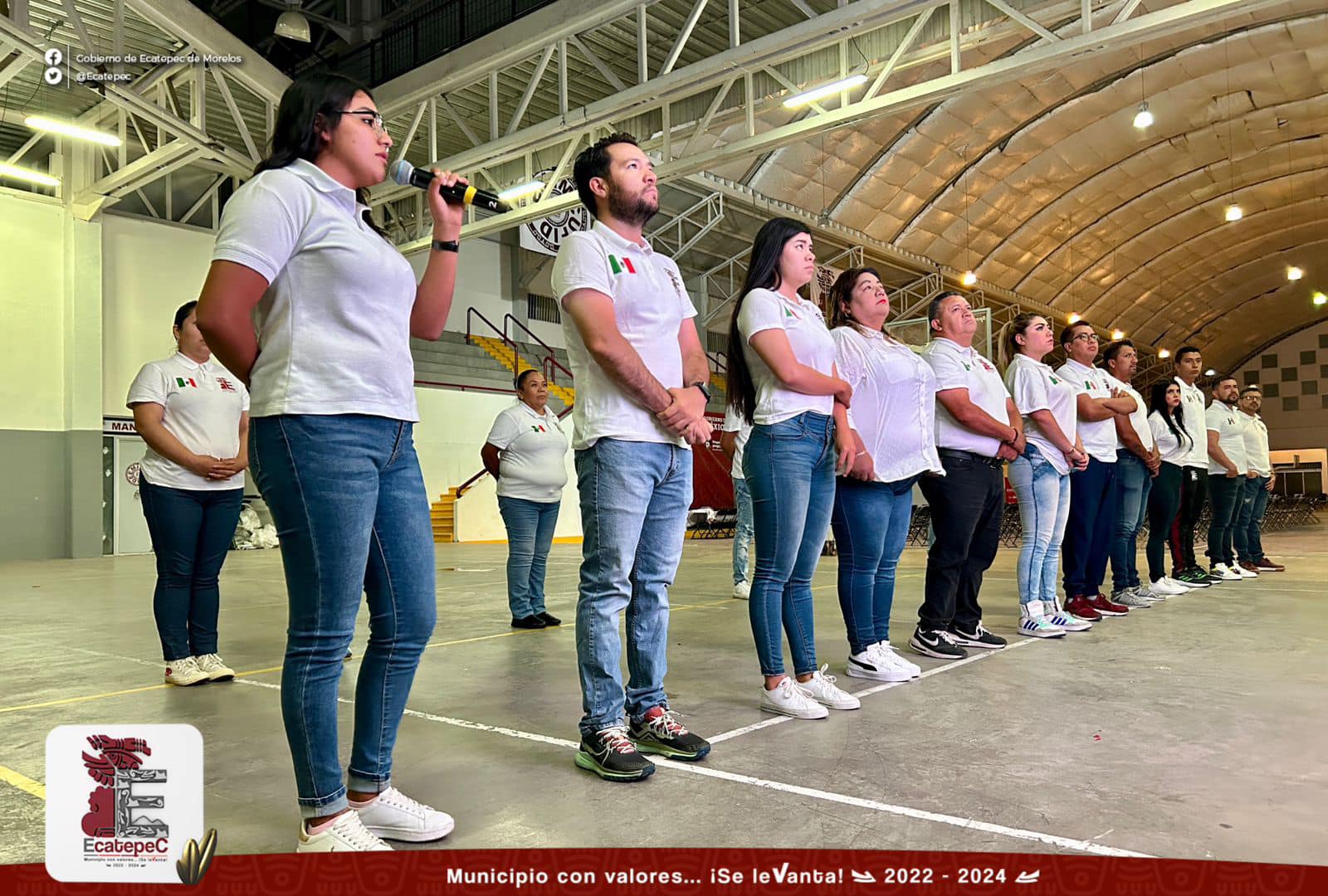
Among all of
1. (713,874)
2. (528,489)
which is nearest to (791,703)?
(713,874)

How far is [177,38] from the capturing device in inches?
434

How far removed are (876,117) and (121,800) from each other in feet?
33.3

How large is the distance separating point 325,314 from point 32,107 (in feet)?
49.9

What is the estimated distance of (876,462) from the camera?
11.9 ft

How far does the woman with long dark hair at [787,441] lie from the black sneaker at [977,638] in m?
1.42

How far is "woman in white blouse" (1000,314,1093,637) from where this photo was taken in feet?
15.7

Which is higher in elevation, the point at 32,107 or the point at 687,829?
the point at 32,107

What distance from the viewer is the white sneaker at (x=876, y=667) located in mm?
3559

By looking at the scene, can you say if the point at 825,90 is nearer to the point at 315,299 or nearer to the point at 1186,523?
the point at 1186,523

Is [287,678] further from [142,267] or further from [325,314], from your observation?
[142,267]

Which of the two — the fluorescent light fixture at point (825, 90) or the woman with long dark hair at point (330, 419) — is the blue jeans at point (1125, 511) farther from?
the fluorescent light fixture at point (825, 90)

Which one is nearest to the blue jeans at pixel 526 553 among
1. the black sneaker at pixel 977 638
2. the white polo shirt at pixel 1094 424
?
the black sneaker at pixel 977 638

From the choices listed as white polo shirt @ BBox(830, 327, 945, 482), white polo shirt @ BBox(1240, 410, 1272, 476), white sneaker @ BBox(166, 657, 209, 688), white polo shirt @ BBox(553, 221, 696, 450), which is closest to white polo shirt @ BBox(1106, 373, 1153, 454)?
white polo shirt @ BBox(830, 327, 945, 482)

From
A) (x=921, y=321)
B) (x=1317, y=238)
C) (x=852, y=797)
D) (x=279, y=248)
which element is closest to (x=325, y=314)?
(x=279, y=248)
